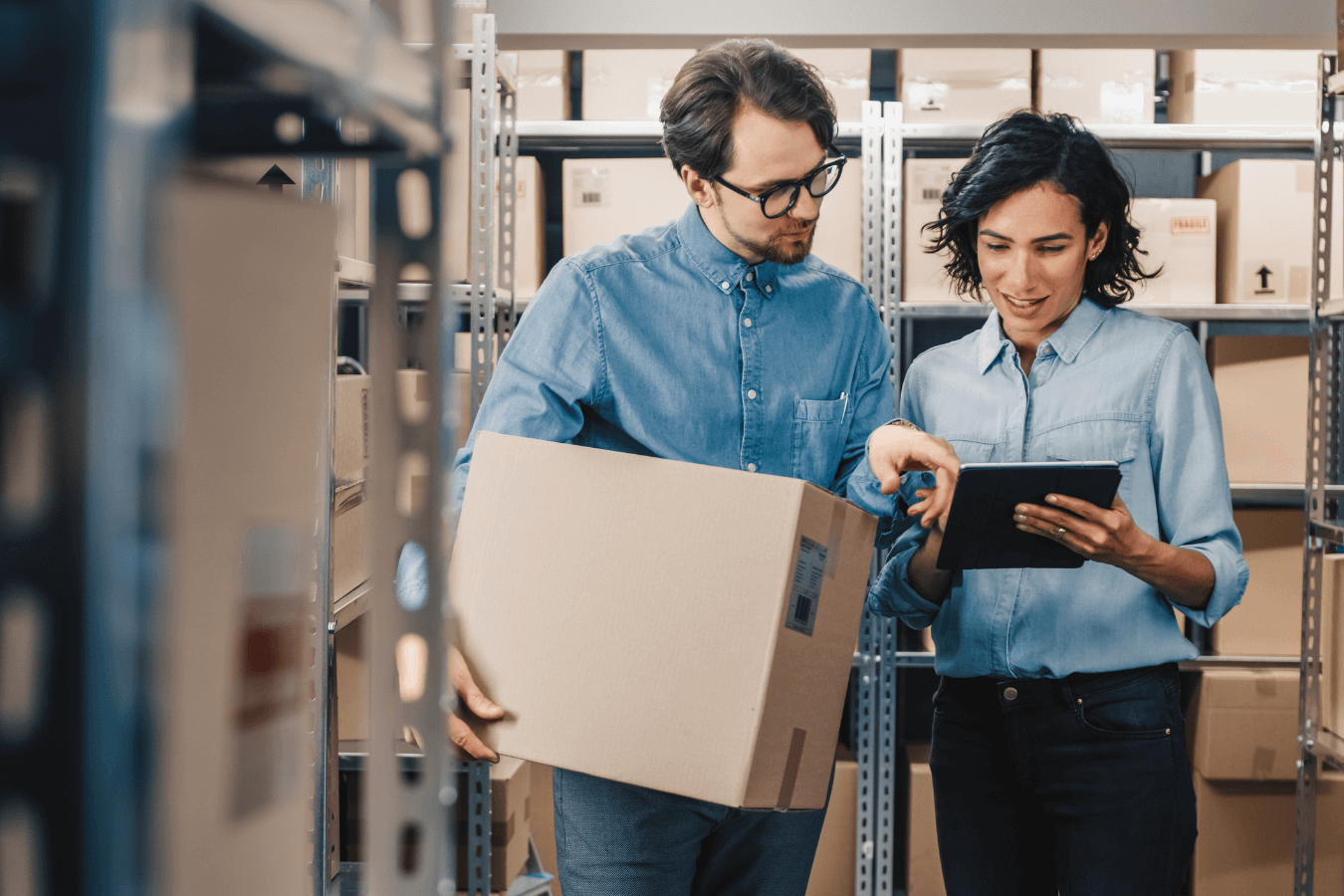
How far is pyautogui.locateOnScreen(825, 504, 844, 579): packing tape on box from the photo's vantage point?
917 millimetres

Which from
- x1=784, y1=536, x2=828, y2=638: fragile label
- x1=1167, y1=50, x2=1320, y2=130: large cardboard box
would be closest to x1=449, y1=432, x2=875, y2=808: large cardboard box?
x1=784, y1=536, x2=828, y2=638: fragile label

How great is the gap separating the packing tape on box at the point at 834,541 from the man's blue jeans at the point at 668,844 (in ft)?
1.01

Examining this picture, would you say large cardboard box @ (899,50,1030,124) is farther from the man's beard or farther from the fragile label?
the fragile label

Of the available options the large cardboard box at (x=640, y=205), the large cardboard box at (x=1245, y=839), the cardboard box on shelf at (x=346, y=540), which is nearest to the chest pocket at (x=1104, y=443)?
the large cardboard box at (x=640, y=205)

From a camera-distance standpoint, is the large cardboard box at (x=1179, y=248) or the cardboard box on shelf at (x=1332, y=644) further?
the large cardboard box at (x=1179, y=248)

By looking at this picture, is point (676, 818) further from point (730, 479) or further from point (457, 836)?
point (457, 836)

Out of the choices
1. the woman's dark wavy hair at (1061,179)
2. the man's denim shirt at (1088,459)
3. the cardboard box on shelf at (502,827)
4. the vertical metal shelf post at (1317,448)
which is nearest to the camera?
the man's denim shirt at (1088,459)

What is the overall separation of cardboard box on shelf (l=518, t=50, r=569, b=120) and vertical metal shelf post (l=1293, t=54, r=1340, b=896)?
1.61 metres

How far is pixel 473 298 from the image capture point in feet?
6.33

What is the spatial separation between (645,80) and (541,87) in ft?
0.82

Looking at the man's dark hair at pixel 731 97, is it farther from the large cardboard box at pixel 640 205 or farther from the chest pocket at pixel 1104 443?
the large cardboard box at pixel 640 205

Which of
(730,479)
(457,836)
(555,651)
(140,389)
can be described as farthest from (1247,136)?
(140,389)

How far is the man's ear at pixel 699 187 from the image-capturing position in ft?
3.77

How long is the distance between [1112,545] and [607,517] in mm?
649
